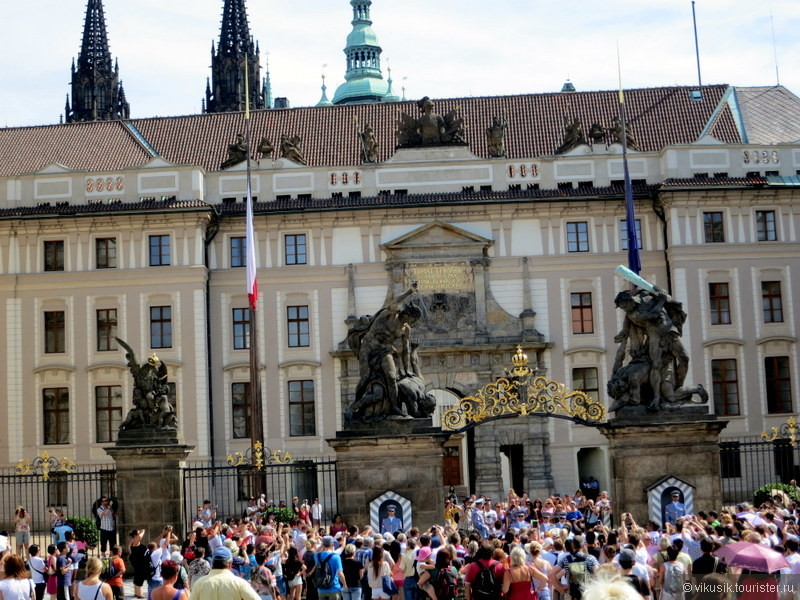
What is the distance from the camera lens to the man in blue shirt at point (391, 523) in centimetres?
2438

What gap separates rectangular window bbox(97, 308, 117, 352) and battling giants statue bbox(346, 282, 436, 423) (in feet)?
70.1

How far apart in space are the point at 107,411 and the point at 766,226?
22.3 meters

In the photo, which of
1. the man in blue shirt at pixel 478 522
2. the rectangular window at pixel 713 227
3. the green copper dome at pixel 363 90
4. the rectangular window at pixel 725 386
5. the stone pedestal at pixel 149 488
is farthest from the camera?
the green copper dome at pixel 363 90

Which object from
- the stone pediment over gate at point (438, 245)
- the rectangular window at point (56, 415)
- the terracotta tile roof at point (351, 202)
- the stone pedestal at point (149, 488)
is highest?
the terracotta tile roof at point (351, 202)

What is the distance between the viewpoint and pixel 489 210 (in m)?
45.5

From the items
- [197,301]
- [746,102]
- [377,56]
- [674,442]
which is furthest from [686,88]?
[377,56]

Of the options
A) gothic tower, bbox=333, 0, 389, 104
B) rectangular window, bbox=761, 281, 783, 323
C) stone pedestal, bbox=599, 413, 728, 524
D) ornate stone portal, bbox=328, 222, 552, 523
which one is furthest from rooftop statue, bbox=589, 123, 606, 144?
gothic tower, bbox=333, 0, 389, 104

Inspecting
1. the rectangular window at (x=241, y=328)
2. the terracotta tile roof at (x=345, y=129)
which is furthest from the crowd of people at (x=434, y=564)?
the terracotta tile roof at (x=345, y=129)

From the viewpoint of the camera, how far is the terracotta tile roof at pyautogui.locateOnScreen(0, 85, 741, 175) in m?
48.5

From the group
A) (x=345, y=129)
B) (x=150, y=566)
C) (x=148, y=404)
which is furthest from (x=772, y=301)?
(x=150, y=566)

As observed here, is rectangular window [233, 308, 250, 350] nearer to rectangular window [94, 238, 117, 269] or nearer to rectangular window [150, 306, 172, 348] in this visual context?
rectangular window [150, 306, 172, 348]

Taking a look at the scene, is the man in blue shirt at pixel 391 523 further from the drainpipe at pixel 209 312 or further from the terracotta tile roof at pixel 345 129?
the terracotta tile roof at pixel 345 129

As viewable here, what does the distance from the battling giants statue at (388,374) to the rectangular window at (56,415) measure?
21582 millimetres

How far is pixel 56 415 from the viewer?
146 ft
